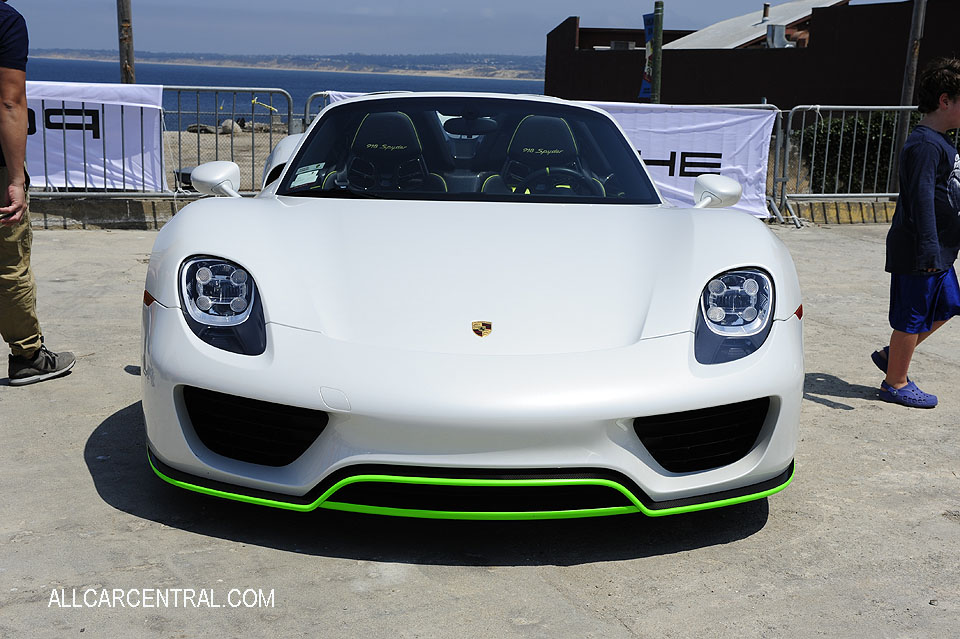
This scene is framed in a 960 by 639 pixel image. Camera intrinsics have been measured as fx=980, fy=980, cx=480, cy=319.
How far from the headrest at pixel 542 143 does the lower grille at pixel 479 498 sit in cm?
175

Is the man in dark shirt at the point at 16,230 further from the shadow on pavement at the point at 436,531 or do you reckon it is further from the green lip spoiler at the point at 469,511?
the green lip spoiler at the point at 469,511

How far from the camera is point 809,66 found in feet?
90.3

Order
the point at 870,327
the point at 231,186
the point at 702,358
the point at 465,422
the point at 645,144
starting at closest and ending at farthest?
the point at 465,422
the point at 702,358
the point at 231,186
the point at 870,327
the point at 645,144

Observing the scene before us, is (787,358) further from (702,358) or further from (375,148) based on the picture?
(375,148)

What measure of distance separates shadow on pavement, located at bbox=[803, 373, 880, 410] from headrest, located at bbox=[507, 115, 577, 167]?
1.60 m

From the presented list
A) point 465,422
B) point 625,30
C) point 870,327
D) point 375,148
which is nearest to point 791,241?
point 870,327

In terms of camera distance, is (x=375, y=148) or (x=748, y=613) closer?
(x=748, y=613)

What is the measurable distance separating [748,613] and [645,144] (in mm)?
8333

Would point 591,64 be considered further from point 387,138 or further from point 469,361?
point 469,361

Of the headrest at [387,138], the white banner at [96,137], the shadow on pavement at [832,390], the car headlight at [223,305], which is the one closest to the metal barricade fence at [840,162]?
the shadow on pavement at [832,390]

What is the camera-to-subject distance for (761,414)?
2.87 m

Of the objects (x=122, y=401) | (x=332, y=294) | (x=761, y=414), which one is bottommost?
(x=122, y=401)

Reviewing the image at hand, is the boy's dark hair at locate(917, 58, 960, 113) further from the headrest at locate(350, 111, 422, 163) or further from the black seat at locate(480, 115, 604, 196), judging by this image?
the headrest at locate(350, 111, 422, 163)

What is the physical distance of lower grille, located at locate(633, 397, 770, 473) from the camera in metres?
2.70
